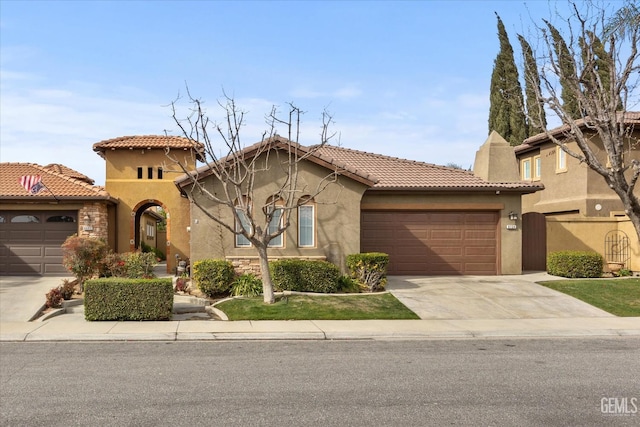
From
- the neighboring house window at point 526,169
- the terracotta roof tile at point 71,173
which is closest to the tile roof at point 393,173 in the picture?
the neighboring house window at point 526,169

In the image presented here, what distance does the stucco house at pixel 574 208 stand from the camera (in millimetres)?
22719

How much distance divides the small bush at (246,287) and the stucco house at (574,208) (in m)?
11.5

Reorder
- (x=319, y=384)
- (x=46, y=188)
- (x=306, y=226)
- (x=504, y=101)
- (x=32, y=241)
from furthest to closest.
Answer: (x=504, y=101) < (x=46, y=188) < (x=32, y=241) < (x=306, y=226) < (x=319, y=384)

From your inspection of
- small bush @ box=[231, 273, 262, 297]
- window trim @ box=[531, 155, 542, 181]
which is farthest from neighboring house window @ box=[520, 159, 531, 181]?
small bush @ box=[231, 273, 262, 297]

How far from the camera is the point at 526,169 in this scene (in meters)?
31.0

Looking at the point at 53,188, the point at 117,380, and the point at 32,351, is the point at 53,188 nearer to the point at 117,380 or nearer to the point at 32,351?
the point at 32,351

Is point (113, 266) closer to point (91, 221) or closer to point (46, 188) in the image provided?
point (91, 221)

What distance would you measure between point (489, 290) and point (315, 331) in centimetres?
757

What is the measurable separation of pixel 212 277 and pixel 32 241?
9.44 m

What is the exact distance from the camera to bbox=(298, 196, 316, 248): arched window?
19.3 meters

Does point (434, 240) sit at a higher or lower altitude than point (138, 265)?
higher

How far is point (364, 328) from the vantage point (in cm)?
1327

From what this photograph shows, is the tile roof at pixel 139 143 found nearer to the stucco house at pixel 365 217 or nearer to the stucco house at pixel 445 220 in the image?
the stucco house at pixel 365 217

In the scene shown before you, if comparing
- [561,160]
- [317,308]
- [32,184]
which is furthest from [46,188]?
[561,160]
